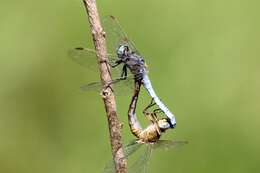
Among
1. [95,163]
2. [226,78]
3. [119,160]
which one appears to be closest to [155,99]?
[119,160]

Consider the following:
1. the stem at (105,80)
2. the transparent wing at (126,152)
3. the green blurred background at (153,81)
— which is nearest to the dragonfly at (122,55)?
the transparent wing at (126,152)

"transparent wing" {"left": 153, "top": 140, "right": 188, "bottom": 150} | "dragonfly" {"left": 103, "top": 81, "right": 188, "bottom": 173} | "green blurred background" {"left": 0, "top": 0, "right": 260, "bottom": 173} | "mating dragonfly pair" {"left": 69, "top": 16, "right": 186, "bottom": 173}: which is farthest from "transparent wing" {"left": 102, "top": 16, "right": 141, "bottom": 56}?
"green blurred background" {"left": 0, "top": 0, "right": 260, "bottom": 173}

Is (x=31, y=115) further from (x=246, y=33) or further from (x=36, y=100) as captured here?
(x=246, y=33)

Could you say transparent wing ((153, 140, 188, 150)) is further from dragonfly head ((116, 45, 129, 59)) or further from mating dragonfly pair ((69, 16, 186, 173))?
dragonfly head ((116, 45, 129, 59))

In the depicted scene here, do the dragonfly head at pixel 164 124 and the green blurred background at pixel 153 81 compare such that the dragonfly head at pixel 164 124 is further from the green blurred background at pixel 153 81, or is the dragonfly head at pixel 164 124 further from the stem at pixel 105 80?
the green blurred background at pixel 153 81

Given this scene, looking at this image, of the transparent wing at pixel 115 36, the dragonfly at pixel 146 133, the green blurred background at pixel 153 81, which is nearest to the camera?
the dragonfly at pixel 146 133
